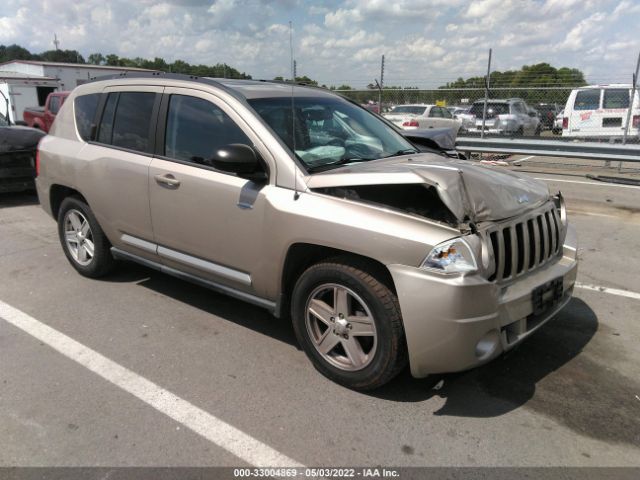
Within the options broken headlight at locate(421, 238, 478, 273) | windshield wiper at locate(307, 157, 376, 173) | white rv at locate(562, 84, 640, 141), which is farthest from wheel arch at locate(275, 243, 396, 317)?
white rv at locate(562, 84, 640, 141)

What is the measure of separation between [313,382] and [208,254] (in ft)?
3.92

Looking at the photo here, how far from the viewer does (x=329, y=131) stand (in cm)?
384

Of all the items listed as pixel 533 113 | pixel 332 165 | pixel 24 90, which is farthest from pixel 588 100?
pixel 24 90

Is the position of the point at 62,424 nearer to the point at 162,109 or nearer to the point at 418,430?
the point at 418,430

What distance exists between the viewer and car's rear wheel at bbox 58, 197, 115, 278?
4723 mm

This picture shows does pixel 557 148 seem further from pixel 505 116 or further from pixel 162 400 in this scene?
pixel 162 400

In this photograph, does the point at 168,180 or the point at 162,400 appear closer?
the point at 162,400

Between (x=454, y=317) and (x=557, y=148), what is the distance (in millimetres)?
9813

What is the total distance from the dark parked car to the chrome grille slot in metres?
8.09

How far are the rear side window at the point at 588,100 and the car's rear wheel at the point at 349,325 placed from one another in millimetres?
15234

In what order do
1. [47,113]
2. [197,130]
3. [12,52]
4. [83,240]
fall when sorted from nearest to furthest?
[197,130] → [83,240] → [47,113] → [12,52]

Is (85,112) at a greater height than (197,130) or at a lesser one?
greater

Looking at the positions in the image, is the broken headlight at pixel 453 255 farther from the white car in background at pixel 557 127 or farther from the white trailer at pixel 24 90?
the white trailer at pixel 24 90

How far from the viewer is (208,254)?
3721 mm
